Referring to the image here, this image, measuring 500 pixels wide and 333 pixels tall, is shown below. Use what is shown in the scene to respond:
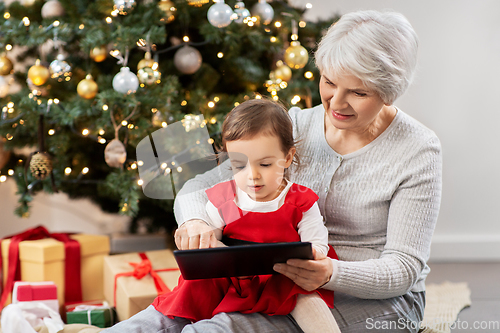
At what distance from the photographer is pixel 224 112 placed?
5.21ft

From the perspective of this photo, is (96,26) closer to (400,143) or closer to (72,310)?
(72,310)

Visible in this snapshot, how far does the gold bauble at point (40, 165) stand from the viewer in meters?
1.56

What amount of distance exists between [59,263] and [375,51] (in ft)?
A: 4.36

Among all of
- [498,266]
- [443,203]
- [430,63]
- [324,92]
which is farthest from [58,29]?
[498,266]

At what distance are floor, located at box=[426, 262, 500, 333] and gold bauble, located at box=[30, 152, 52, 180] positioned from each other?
62.2 inches

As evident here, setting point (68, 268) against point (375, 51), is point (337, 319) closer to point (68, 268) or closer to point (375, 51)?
point (375, 51)

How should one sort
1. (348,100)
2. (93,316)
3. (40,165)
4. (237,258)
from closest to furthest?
(237,258) → (348,100) → (93,316) → (40,165)

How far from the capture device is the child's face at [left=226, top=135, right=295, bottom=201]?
718 mm

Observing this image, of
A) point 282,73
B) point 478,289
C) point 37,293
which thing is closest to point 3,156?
point 37,293

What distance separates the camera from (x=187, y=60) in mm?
1586

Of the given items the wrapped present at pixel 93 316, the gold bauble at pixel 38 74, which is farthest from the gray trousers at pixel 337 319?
the gold bauble at pixel 38 74

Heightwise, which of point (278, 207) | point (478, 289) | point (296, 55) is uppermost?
point (296, 55)

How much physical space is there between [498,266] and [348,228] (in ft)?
5.15

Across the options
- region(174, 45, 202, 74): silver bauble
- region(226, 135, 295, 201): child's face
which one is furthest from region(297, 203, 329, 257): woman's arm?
region(174, 45, 202, 74): silver bauble
